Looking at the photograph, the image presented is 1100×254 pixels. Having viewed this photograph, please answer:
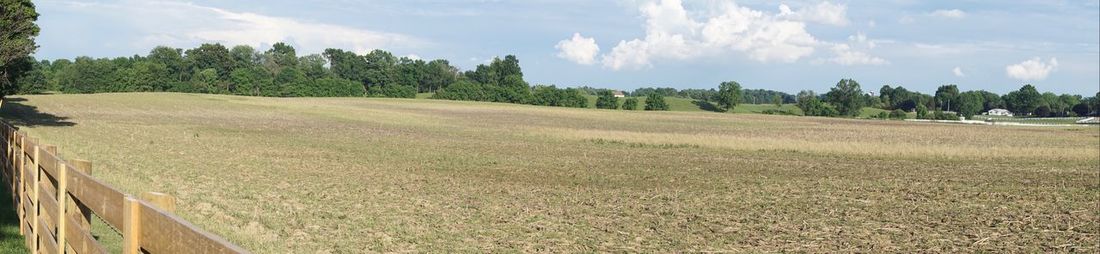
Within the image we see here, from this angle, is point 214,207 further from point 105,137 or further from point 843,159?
point 843,159

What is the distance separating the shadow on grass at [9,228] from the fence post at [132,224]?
18.1ft

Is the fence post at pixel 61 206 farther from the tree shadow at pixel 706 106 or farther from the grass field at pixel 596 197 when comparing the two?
the tree shadow at pixel 706 106

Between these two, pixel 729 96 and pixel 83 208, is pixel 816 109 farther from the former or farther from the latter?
pixel 83 208

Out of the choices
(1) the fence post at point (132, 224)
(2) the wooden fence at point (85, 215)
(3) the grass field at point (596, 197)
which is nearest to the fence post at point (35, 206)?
(2) the wooden fence at point (85, 215)

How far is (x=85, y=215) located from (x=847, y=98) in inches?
7365

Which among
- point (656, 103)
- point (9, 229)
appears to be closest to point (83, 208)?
point (9, 229)

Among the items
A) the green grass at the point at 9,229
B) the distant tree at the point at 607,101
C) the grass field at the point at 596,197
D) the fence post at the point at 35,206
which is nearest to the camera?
the fence post at the point at 35,206

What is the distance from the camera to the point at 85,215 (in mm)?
6234

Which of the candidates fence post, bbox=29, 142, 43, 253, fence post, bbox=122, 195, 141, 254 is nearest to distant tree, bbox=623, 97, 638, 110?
fence post, bbox=29, 142, 43, 253

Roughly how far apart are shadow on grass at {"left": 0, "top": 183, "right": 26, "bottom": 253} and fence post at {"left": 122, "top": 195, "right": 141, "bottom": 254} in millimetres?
5518

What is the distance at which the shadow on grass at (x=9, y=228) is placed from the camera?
29.3ft

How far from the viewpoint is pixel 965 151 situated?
124 ft

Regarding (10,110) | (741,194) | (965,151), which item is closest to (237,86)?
(10,110)

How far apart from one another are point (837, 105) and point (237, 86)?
121 metres
